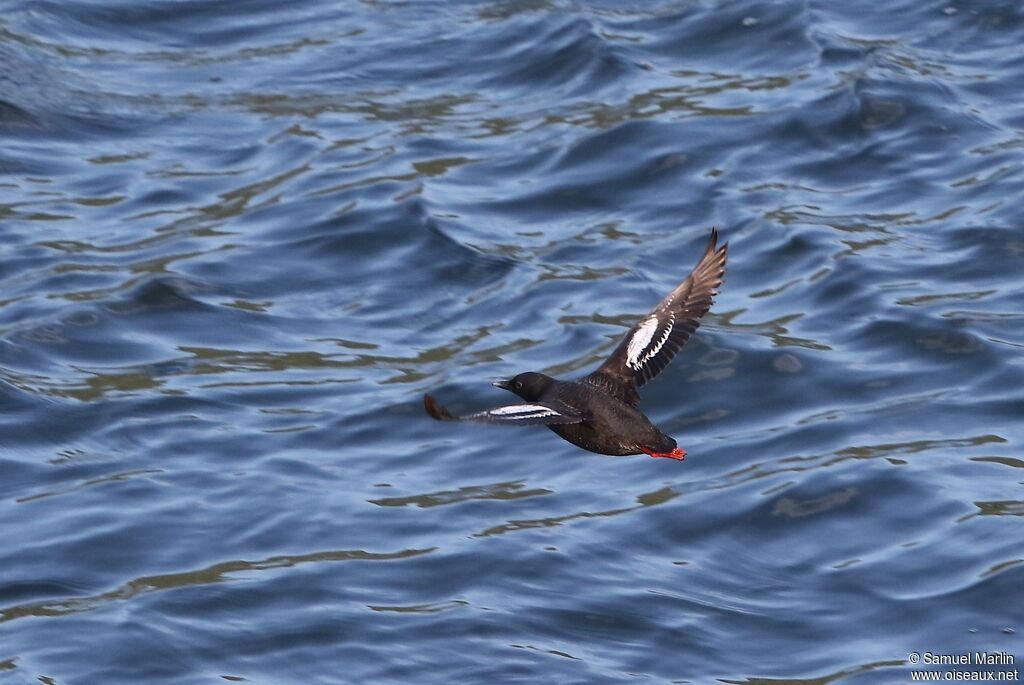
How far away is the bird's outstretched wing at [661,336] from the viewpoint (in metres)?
8.06

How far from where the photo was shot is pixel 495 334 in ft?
42.9

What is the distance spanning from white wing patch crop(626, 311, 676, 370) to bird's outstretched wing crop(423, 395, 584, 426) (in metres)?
0.69

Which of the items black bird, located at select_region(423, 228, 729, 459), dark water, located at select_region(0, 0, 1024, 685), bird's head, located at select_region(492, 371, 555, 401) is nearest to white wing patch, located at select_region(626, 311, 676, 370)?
black bird, located at select_region(423, 228, 729, 459)

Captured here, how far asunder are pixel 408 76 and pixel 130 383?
5139 mm

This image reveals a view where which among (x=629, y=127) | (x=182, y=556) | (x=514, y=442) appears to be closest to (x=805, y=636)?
(x=514, y=442)

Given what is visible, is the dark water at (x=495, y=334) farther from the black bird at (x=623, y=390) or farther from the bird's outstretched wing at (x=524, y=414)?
the bird's outstretched wing at (x=524, y=414)

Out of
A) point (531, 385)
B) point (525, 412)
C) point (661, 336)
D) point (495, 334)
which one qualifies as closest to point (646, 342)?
point (661, 336)

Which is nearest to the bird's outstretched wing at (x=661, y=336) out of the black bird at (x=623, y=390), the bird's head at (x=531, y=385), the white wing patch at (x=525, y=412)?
the black bird at (x=623, y=390)

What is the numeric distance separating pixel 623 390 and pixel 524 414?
1.32 m

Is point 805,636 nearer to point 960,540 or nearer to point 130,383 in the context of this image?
point 960,540

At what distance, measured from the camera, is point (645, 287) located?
43.9ft

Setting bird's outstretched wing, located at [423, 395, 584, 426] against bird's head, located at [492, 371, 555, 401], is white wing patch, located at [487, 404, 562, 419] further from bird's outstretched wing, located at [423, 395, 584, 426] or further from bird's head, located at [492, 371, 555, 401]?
bird's head, located at [492, 371, 555, 401]

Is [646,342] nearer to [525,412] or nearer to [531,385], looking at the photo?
[531,385]

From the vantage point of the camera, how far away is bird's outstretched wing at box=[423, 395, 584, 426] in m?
6.13
